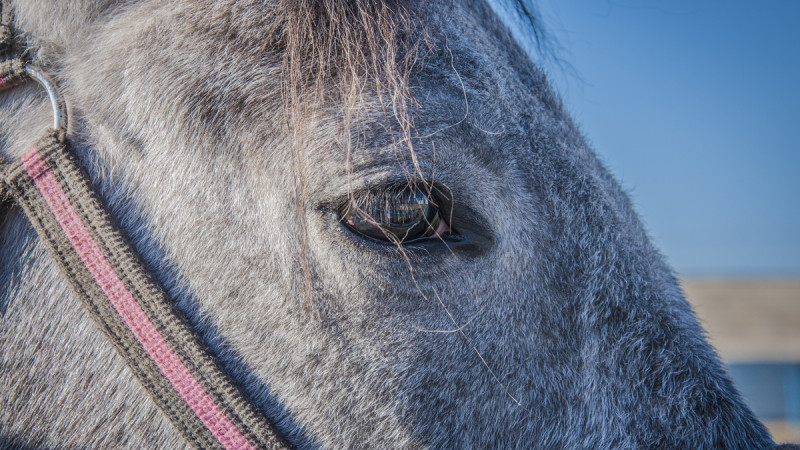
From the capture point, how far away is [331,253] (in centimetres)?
150

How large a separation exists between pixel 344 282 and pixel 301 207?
219mm

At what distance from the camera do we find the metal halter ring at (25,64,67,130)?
154cm

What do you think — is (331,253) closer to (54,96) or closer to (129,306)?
(129,306)

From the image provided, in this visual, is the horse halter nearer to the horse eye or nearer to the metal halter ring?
the metal halter ring

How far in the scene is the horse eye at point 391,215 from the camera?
151 centimetres

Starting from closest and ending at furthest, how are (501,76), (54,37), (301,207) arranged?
1. (301,207)
2. (54,37)
3. (501,76)

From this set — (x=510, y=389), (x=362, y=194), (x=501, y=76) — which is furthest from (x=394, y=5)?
(x=510, y=389)

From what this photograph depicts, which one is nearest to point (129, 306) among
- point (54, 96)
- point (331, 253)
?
point (331, 253)

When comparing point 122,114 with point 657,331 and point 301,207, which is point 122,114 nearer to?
point 301,207

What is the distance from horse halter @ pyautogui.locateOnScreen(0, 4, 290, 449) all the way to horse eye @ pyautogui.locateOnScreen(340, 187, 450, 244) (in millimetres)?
495

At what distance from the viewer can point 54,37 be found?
162cm

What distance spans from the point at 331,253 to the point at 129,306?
0.51 m

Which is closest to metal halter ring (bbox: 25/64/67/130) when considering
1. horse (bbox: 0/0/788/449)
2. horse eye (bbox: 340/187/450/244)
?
horse (bbox: 0/0/788/449)

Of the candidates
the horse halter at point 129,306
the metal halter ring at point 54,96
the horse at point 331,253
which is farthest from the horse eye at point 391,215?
the metal halter ring at point 54,96
